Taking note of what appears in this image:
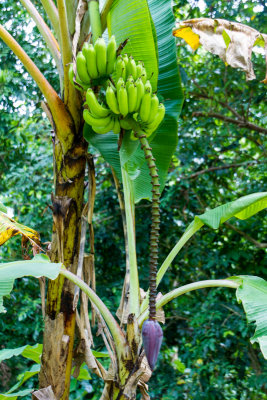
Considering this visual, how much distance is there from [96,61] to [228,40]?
494 millimetres

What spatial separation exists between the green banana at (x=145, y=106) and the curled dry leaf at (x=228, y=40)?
1.32ft

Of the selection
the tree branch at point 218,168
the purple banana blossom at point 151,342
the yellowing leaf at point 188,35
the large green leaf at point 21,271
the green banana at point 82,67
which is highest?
the yellowing leaf at point 188,35

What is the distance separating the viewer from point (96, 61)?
106cm

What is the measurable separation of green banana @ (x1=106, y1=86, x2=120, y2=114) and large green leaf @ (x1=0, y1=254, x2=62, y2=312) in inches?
15.3

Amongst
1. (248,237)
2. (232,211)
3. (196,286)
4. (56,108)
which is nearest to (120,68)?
(56,108)

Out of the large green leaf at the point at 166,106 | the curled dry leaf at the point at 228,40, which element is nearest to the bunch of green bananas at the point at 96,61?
the large green leaf at the point at 166,106

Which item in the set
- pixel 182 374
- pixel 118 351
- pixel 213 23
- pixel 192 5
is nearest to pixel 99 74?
pixel 213 23

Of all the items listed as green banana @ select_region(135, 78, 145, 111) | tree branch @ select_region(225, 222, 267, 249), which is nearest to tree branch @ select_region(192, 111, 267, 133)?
tree branch @ select_region(225, 222, 267, 249)

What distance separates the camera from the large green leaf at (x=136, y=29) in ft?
3.72

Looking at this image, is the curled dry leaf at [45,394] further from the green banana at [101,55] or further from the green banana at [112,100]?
the green banana at [101,55]

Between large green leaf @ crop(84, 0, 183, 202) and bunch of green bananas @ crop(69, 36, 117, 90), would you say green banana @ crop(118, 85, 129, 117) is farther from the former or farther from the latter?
large green leaf @ crop(84, 0, 183, 202)

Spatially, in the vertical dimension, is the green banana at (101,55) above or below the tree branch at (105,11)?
below

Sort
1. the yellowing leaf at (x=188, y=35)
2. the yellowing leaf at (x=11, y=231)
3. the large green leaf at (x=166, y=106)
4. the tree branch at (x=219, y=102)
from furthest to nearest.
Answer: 1. the tree branch at (x=219, y=102)
2. the yellowing leaf at (x=188, y=35)
3. the large green leaf at (x=166, y=106)
4. the yellowing leaf at (x=11, y=231)

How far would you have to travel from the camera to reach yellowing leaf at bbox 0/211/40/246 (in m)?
1.08
